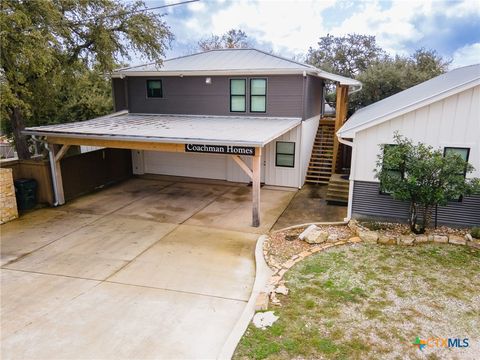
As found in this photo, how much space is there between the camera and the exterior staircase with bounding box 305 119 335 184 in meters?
15.4

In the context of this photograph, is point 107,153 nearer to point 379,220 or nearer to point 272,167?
point 272,167

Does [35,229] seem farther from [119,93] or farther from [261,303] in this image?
[119,93]

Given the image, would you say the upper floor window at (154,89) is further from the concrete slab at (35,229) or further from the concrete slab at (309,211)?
the concrete slab at (309,211)

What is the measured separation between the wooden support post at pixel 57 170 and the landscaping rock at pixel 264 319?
949 centimetres

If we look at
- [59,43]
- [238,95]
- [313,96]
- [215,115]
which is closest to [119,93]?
[59,43]

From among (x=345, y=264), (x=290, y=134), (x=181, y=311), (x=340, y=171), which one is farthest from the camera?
(x=340, y=171)

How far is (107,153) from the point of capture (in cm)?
1510

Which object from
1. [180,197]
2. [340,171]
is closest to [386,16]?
[340,171]

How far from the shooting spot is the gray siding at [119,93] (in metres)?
16.7

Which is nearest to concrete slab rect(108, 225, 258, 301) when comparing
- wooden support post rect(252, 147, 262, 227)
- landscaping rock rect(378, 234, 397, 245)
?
wooden support post rect(252, 147, 262, 227)

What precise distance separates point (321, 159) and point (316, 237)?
24.9ft

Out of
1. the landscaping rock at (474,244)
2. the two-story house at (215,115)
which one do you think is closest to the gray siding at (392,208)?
the landscaping rock at (474,244)

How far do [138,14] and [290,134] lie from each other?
25.4 ft

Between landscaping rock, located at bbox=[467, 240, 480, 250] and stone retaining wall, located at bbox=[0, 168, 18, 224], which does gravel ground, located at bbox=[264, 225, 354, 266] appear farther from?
stone retaining wall, located at bbox=[0, 168, 18, 224]
